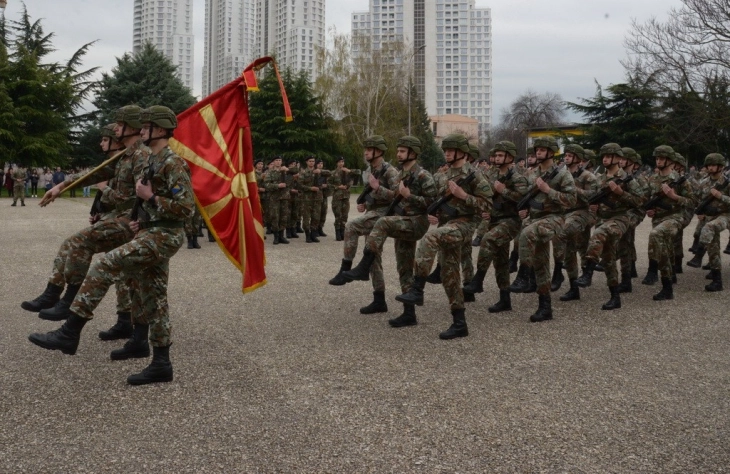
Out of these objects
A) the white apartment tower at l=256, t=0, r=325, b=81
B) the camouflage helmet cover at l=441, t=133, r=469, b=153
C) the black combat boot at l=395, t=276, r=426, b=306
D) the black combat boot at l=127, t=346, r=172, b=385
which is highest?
the white apartment tower at l=256, t=0, r=325, b=81

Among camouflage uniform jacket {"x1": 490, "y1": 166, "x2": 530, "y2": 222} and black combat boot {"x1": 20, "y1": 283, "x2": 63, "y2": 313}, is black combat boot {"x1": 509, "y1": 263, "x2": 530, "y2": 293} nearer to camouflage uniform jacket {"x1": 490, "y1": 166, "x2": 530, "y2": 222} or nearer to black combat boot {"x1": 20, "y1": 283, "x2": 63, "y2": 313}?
camouflage uniform jacket {"x1": 490, "y1": 166, "x2": 530, "y2": 222}

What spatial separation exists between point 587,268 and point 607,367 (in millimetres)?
3908

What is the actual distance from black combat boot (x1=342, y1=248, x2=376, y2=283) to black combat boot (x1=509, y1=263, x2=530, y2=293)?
2.54m

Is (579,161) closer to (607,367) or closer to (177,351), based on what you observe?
(607,367)

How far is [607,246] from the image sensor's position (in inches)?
352

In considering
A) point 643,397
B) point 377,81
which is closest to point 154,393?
point 643,397

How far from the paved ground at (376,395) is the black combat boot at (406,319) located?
9 cm

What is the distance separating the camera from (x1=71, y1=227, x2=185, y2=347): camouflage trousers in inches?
207

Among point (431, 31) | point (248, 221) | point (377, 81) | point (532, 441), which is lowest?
point (532, 441)

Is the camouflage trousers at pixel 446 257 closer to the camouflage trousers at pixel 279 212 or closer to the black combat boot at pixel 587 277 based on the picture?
the black combat boot at pixel 587 277

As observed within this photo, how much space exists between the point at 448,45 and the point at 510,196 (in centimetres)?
16603

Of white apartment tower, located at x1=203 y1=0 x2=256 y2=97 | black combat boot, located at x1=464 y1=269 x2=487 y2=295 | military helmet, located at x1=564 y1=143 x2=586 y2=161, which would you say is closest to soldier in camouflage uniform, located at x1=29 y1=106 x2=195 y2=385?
black combat boot, located at x1=464 y1=269 x2=487 y2=295

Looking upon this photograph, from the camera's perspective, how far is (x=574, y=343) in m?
6.82

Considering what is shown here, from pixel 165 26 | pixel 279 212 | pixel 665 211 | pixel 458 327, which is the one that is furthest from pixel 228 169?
pixel 165 26
